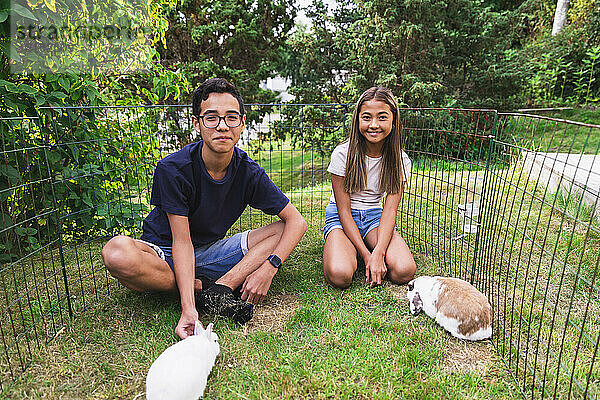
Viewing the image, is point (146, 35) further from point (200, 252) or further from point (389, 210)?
point (389, 210)

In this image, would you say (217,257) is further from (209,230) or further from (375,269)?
(375,269)

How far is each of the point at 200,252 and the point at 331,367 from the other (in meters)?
1.06

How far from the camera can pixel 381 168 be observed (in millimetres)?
2891

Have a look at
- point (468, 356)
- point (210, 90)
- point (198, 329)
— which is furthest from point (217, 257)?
point (468, 356)

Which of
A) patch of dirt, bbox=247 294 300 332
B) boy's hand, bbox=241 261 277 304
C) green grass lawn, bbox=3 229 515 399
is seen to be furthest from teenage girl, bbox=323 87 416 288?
boy's hand, bbox=241 261 277 304

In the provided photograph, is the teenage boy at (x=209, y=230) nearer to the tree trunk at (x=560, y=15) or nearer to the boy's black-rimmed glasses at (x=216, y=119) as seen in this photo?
the boy's black-rimmed glasses at (x=216, y=119)

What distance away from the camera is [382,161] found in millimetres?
2885

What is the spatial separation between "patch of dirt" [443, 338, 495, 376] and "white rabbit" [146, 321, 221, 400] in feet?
3.53

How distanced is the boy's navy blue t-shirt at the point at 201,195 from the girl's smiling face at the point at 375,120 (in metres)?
0.73

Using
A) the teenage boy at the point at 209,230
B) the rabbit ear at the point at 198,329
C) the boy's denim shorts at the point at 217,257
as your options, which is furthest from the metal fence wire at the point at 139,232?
the rabbit ear at the point at 198,329

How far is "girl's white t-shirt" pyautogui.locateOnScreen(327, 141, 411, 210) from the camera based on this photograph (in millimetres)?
2846

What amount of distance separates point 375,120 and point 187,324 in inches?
65.0

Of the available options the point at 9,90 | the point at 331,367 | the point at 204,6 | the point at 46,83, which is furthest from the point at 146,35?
the point at 204,6

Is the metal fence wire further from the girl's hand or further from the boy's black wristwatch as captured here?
the boy's black wristwatch
